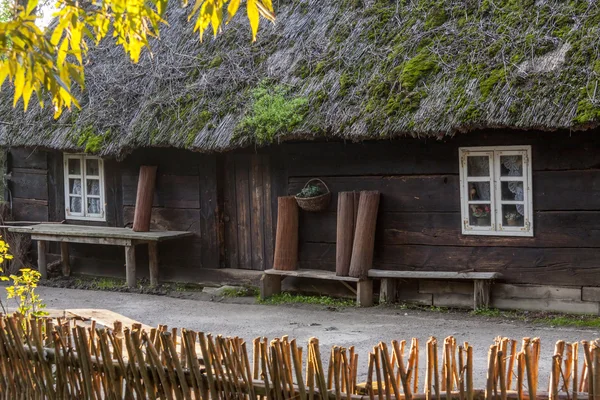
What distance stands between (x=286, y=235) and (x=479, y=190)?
100 inches

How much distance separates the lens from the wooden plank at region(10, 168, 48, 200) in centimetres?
1373

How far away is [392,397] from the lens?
3742 millimetres

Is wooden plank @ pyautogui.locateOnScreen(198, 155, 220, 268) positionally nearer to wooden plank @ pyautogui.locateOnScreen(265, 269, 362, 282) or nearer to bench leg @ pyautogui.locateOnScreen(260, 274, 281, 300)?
bench leg @ pyautogui.locateOnScreen(260, 274, 281, 300)

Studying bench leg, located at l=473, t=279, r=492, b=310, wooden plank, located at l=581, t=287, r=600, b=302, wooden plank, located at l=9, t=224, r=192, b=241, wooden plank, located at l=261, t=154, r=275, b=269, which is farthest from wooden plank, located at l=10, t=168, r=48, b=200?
wooden plank, located at l=581, t=287, r=600, b=302

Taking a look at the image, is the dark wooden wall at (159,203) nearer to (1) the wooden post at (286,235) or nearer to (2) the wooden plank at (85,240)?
(2) the wooden plank at (85,240)

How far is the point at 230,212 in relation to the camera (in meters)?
11.6

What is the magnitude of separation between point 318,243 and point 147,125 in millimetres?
2952

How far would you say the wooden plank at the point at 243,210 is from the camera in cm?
1138

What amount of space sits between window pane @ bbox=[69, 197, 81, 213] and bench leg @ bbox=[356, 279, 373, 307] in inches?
221

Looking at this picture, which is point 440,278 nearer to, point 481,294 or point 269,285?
point 481,294

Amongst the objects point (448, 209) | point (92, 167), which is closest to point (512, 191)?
point (448, 209)

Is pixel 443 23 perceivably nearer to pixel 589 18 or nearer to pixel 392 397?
pixel 589 18

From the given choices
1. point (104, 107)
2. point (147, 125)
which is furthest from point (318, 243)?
point (104, 107)

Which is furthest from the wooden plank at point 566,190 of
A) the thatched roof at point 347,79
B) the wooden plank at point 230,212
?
the wooden plank at point 230,212
